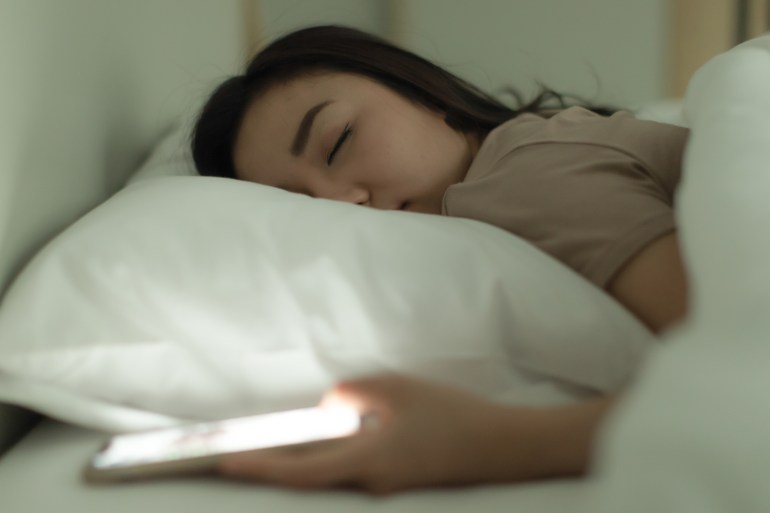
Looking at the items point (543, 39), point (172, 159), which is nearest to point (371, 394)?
point (172, 159)

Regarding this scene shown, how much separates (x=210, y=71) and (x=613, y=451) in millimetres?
1369

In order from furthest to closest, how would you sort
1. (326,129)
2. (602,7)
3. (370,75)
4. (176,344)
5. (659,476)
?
1. (602,7)
2. (370,75)
3. (326,129)
4. (176,344)
5. (659,476)

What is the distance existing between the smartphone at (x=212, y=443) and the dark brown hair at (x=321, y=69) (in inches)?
25.1

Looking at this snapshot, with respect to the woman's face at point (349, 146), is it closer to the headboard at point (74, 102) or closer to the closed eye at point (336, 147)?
the closed eye at point (336, 147)

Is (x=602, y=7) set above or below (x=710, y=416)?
below

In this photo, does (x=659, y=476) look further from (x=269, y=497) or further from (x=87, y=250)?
(x=87, y=250)

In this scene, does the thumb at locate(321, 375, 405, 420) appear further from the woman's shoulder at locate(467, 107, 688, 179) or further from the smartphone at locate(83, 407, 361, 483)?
the woman's shoulder at locate(467, 107, 688, 179)

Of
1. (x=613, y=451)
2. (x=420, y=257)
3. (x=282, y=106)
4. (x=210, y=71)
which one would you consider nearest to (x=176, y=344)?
(x=420, y=257)

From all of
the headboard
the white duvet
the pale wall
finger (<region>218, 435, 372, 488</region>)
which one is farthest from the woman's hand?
the pale wall

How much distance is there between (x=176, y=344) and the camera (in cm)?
53

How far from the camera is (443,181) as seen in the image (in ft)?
3.11

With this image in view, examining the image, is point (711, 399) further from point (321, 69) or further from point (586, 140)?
point (321, 69)

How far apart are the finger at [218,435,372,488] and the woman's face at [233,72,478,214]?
0.50 m

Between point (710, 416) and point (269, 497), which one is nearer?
point (710, 416)
